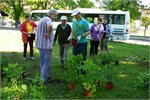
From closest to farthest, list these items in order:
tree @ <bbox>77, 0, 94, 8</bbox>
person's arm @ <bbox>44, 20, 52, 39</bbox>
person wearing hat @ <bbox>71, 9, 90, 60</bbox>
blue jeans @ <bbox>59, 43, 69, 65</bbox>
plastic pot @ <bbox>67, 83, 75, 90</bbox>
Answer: plastic pot @ <bbox>67, 83, 75, 90</bbox>
person's arm @ <bbox>44, 20, 52, 39</bbox>
person wearing hat @ <bbox>71, 9, 90, 60</bbox>
blue jeans @ <bbox>59, 43, 69, 65</bbox>
tree @ <bbox>77, 0, 94, 8</bbox>

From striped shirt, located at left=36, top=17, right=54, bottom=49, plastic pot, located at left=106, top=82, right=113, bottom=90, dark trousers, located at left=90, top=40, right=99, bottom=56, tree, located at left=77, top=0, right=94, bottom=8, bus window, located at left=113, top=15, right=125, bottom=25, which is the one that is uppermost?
tree, located at left=77, top=0, right=94, bottom=8

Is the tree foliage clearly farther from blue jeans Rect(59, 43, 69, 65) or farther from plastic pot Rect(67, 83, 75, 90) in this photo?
plastic pot Rect(67, 83, 75, 90)

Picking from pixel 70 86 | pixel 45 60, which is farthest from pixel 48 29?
pixel 70 86

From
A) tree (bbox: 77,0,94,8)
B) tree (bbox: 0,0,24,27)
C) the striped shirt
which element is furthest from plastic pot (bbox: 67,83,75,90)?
tree (bbox: 0,0,24,27)

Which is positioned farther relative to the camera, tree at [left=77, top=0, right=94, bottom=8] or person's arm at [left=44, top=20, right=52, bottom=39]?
tree at [left=77, top=0, right=94, bottom=8]

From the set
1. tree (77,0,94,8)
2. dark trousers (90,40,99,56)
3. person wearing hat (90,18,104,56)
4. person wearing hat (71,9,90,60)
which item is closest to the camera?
person wearing hat (71,9,90,60)

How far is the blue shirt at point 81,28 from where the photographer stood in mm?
8438

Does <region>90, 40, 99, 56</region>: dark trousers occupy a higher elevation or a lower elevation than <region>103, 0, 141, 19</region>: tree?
lower

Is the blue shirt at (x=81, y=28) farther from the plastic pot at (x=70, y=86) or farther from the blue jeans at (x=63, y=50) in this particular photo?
the blue jeans at (x=63, y=50)

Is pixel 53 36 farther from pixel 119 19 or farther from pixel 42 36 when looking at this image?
pixel 119 19

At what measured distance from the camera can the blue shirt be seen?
8438 mm

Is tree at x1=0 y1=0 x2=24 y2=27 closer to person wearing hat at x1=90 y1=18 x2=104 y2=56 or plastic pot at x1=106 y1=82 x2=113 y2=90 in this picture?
person wearing hat at x1=90 y1=18 x2=104 y2=56

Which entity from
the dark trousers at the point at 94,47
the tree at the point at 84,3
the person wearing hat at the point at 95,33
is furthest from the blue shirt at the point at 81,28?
the tree at the point at 84,3

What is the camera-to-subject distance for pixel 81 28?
8.51 m
